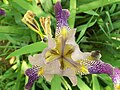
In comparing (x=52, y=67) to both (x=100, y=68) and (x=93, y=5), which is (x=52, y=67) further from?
(x=93, y=5)

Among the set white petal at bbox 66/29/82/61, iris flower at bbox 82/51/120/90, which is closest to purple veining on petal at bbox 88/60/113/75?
iris flower at bbox 82/51/120/90

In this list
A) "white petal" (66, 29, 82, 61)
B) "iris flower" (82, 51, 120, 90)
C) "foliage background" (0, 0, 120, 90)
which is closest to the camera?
"white petal" (66, 29, 82, 61)

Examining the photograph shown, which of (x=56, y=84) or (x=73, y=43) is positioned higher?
(x=73, y=43)

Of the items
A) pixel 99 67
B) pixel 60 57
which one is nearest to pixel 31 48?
pixel 60 57

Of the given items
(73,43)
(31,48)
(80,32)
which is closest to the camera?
(73,43)

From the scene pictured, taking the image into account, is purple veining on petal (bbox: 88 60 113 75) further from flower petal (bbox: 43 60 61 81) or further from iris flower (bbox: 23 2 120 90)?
flower petal (bbox: 43 60 61 81)

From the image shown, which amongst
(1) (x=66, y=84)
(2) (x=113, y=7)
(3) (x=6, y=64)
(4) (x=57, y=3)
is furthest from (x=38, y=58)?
(3) (x=6, y=64)
